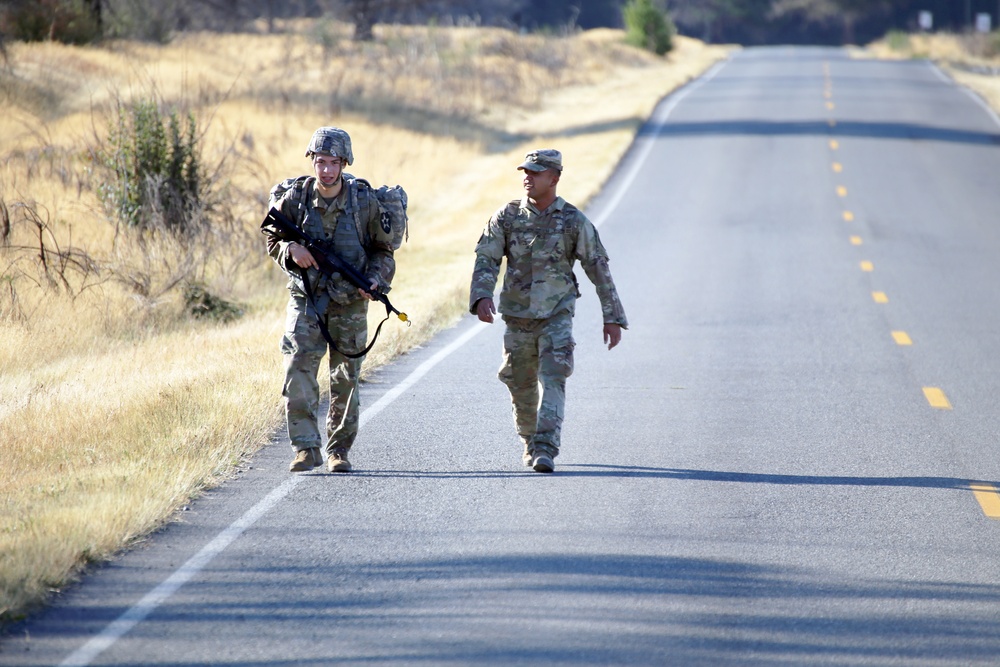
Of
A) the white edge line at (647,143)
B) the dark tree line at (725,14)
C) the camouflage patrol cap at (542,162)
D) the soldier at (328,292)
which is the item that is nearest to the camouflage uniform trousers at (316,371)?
the soldier at (328,292)

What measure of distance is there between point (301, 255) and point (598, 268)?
1630mm

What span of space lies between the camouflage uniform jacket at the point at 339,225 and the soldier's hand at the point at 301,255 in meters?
0.18

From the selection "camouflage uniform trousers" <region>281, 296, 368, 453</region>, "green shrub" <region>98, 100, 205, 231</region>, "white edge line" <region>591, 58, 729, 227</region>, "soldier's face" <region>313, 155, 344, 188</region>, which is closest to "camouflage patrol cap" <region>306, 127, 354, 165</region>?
"soldier's face" <region>313, 155, 344, 188</region>

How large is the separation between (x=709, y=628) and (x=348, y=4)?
57.4 m

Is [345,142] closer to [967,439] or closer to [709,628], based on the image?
[709,628]

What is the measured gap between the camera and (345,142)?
6988 mm

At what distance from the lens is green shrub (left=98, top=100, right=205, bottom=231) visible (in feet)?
50.6

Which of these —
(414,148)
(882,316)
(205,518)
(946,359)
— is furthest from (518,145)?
(205,518)

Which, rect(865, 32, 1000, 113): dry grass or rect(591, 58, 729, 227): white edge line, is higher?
rect(865, 32, 1000, 113): dry grass

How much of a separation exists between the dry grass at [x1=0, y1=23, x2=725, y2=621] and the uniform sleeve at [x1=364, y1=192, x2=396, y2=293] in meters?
1.36

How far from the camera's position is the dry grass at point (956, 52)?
5228cm

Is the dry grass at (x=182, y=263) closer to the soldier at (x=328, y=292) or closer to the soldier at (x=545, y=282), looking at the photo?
the soldier at (x=328, y=292)

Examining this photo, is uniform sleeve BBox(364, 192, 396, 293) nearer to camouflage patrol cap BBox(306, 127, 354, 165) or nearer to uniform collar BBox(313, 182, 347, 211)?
uniform collar BBox(313, 182, 347, 211)

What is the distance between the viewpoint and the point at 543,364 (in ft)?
24.0
